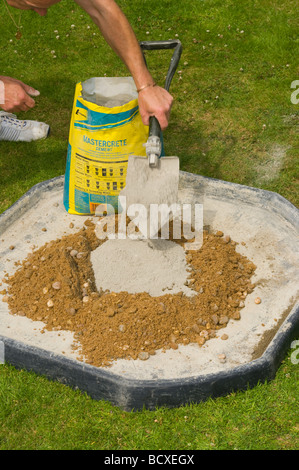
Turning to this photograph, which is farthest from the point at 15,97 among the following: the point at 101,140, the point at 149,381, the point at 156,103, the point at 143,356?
the point at 149,381

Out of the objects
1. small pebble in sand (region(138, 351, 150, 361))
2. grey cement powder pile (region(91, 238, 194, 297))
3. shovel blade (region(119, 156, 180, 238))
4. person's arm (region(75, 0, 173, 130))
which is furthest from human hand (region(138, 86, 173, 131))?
small pebble in sand (region(138, 351, 150, 361))

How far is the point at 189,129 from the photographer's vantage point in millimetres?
4480

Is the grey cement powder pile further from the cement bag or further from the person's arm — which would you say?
the person's arm

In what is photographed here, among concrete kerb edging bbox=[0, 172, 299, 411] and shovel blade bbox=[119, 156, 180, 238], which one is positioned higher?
shovel blade bbox=[119, 156, 180, 238]

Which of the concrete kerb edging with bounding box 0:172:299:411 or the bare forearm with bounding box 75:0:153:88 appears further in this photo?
the bare forearm with bounding box 75:0:153:88

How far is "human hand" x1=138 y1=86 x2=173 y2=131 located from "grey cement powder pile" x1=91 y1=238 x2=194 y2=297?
604 millimetres

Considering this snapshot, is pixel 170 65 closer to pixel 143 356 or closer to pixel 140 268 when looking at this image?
pixel 140 268

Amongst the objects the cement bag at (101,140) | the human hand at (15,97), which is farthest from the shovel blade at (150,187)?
the human hand at (15,97)

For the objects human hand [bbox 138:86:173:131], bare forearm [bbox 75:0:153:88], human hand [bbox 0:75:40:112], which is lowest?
human hand [bbox 0:75:40:112]

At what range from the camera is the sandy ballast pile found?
2727mm

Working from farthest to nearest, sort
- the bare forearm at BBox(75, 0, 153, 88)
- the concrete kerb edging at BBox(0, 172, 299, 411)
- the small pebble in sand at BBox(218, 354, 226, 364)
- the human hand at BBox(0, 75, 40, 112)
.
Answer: the human hand at BBox(0, 75, 40, 112)
the bare forearm at BBox(75, 0, 153, 88)
the small pebble in sand at BBox(218, 354, 226, 364)
the concrete kerb edging at BBox(0, 172, 299, 411)

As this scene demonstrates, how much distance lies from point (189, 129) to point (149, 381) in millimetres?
2462

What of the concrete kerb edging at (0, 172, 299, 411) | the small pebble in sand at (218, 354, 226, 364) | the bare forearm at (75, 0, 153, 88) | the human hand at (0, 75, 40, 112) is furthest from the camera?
the human hand at (0, 75, 40, 112)

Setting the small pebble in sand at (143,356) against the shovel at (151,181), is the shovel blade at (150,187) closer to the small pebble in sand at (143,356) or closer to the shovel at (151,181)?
the shovel at (151,181)
